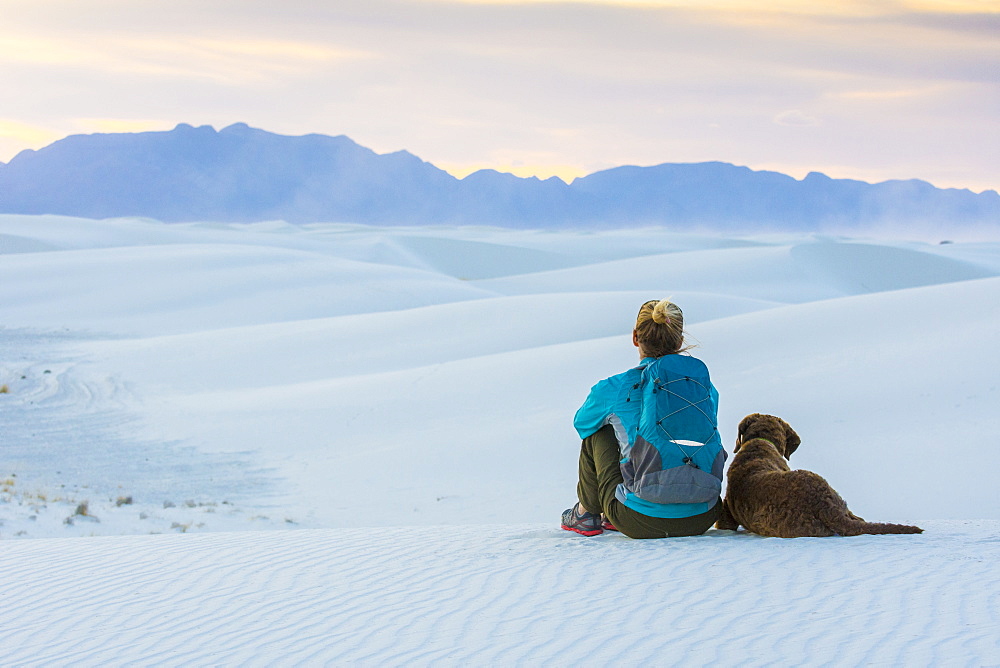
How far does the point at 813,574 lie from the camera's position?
169 inches

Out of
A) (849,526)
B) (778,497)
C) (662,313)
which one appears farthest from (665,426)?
(849,526)

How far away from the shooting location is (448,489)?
9.78 m

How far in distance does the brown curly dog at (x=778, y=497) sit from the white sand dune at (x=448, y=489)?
95mm

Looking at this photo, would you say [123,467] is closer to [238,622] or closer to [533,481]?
[533,481]

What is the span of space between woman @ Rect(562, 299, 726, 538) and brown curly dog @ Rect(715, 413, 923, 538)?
0.19m

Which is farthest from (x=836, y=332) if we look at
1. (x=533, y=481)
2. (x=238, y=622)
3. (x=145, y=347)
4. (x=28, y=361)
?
(x=28, y=361)

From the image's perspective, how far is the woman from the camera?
4.54m

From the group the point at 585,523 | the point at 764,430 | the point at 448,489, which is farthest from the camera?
the point at 448,489

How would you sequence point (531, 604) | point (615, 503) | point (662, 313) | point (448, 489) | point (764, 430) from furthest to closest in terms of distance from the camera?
point (448, 489) < point (764, 430) < point (615, 503) < point (662, 313) < point (531, 604)

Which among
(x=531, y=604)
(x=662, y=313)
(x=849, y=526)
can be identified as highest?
(x=662, y=313)

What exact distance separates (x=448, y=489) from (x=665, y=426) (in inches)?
217

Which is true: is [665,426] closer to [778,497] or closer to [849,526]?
[778,497]

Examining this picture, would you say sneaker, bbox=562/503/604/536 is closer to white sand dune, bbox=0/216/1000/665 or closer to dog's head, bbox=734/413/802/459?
white sand dune, bbox=0/216/1000/665

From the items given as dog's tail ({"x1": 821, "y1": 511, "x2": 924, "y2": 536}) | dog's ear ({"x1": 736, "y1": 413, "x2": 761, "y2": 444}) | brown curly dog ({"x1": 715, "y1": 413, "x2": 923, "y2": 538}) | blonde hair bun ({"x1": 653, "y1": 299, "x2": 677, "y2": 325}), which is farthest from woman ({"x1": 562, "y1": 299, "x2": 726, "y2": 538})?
dog's tail ({"x1": 821, "y1": 511, "x2": 924, "y2": 536})
